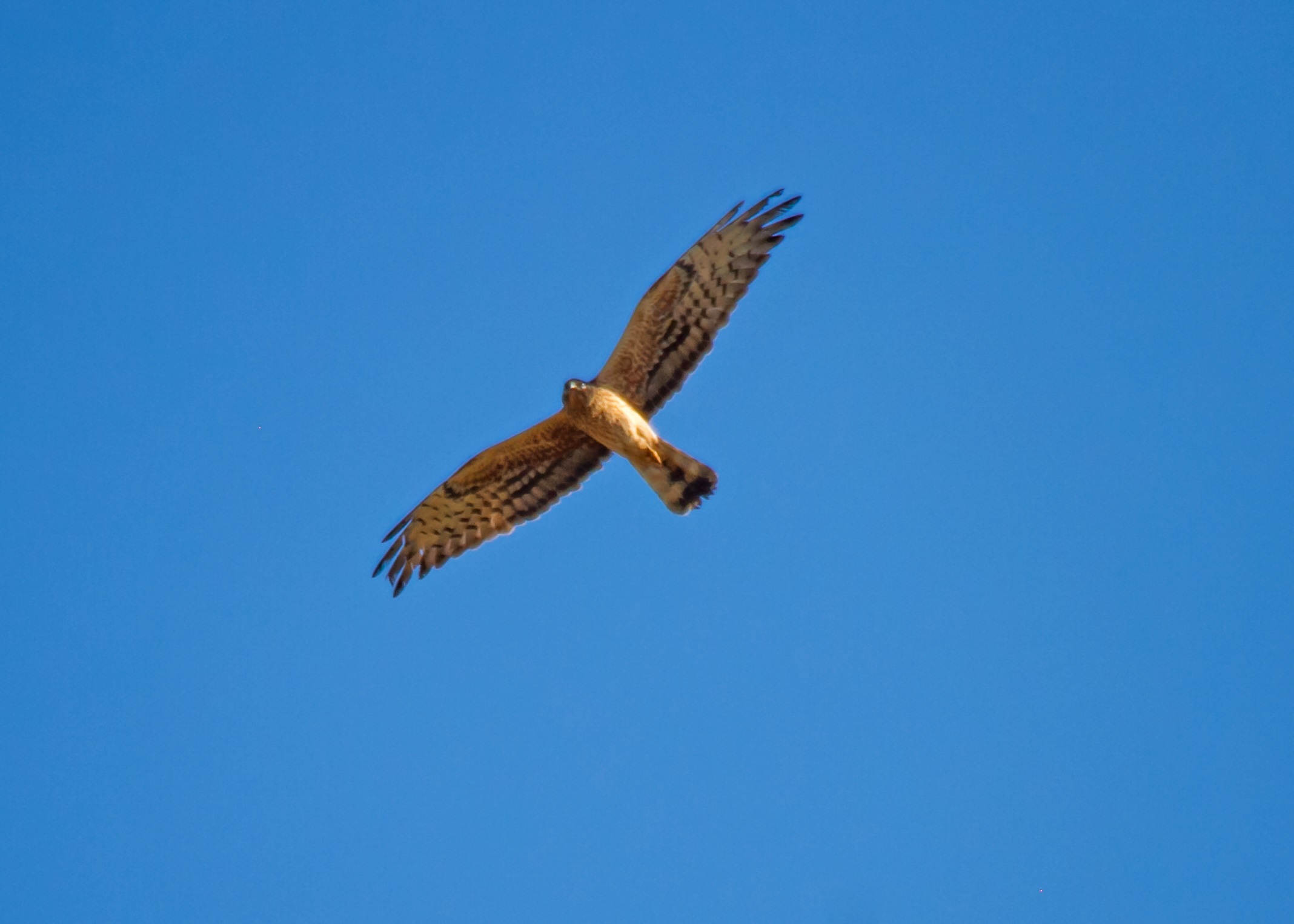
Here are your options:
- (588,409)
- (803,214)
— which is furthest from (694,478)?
(803,214)

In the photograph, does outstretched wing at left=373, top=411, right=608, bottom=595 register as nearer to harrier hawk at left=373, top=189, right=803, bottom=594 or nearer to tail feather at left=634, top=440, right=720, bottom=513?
harrier hawk at left=373, top=189, right=803, bottom=594

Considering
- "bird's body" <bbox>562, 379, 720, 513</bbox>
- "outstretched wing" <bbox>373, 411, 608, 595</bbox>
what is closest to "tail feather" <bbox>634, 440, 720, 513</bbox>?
"bird's body" <bbox>562, 379, 720, 513</bbox>

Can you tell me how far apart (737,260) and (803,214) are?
54 centimetres

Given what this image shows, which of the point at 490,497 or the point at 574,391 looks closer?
the point at 574,391

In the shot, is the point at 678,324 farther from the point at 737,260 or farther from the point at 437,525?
the point at 437,525

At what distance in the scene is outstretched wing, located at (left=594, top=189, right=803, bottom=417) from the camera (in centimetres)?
1116

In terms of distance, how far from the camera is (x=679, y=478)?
11039 millimetres

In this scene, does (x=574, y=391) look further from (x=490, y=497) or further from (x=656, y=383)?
(x=490, y=497)

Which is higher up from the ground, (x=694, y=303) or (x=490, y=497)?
(x=694, y=303)

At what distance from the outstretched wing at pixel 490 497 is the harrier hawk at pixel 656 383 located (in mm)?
13

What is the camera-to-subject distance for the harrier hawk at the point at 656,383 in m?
11.0

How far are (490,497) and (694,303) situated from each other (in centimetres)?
209

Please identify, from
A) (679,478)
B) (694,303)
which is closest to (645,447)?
(679,478)

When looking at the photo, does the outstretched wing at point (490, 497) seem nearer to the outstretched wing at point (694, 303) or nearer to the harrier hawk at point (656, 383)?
the harrier hawk at point (656, 383)
